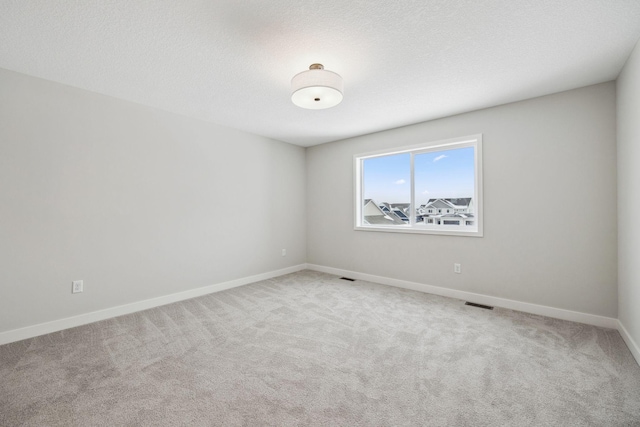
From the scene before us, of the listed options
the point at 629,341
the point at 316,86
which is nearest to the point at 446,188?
the point at 629,341

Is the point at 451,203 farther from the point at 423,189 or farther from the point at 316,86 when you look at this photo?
the point at 316,86

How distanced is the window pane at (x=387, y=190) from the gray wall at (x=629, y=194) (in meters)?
2.22

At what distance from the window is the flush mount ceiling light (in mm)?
2173

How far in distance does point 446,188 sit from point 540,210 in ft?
3.62

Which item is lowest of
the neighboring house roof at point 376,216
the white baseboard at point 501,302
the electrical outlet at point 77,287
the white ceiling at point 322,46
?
the white baseboard at point 501,302

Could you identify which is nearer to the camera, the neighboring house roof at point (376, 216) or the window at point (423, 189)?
the window at point (423, 189)

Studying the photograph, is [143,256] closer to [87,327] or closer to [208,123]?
[87,327]

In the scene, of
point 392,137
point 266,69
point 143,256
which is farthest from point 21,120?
point 392,137

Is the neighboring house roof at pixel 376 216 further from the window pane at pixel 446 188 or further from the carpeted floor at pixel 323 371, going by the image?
the carpeted floor at pixel 323 371

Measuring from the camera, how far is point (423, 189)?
161 inches

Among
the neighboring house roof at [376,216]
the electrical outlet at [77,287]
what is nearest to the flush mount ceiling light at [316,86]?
the neighboring house roof at [376,216]

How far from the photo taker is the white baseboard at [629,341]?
209 centimetres

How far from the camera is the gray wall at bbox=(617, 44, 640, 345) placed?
214 cm

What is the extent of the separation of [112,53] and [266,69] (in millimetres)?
1239
